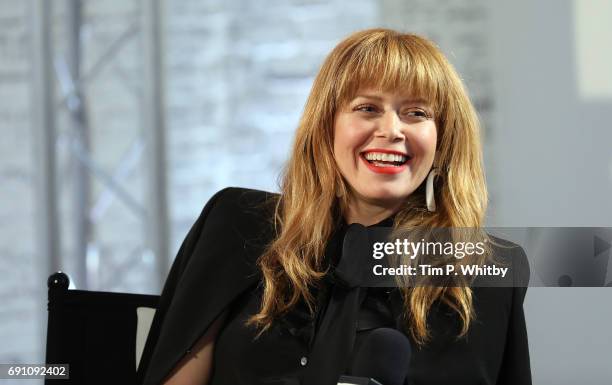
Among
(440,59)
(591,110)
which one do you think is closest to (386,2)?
(591,110)

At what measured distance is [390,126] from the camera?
1779 millimetres

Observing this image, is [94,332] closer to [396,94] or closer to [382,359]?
[396,94]

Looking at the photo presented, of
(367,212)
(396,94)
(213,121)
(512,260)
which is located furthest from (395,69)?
(213,121)

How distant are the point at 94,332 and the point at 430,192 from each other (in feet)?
2.34

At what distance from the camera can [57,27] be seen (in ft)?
14.7

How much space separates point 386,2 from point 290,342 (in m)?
2.47

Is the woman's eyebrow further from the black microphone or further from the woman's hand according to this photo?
the black microphone

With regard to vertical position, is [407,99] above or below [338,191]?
above

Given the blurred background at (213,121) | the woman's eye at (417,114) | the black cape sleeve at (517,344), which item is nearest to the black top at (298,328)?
the black cape sleeve at (517,344)

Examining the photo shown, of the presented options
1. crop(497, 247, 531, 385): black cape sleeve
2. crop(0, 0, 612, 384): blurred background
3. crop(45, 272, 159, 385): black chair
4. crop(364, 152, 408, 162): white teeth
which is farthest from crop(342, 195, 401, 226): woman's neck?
crop(0, 0, 612, 384): blurred background

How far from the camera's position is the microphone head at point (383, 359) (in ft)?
4.27

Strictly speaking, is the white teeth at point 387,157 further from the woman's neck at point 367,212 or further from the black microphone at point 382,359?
the black microphone at point 382,359

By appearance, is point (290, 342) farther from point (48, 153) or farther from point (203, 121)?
point (203, 121)

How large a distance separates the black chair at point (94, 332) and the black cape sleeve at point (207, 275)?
0.24ft
